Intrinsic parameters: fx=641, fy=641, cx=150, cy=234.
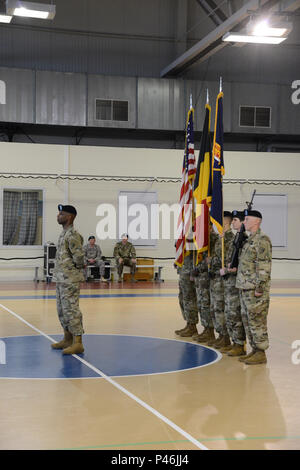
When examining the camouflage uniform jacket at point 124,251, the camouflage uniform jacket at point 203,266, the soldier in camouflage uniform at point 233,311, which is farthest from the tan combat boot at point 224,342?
the camouflage uniform jacket at point 124,251

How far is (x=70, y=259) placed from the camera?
7477mm

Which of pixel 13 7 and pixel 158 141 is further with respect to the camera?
pixel 158 141

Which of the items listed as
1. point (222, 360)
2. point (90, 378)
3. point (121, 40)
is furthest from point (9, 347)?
point (121, 40)

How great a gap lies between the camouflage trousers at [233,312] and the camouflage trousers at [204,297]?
0.76m

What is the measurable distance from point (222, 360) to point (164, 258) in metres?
12.0

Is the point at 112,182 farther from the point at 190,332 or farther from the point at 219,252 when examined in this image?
the point at 219,252

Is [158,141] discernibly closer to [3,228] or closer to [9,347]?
[3,228]

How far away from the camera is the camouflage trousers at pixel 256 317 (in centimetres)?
677

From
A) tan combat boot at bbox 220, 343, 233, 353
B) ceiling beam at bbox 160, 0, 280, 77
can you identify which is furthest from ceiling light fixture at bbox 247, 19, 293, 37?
tan combat boot at bbox 220, 343, 233, 353

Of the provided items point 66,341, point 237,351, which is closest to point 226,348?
point 237,351

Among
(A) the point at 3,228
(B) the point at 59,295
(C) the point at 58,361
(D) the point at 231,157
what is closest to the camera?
(C) the point at 58,361

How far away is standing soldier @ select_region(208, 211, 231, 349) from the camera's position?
7.72 meters

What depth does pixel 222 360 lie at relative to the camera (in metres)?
7.08

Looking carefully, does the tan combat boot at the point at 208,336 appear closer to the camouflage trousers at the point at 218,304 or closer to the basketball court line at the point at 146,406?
the camouflage trousers at the point at 218,304
